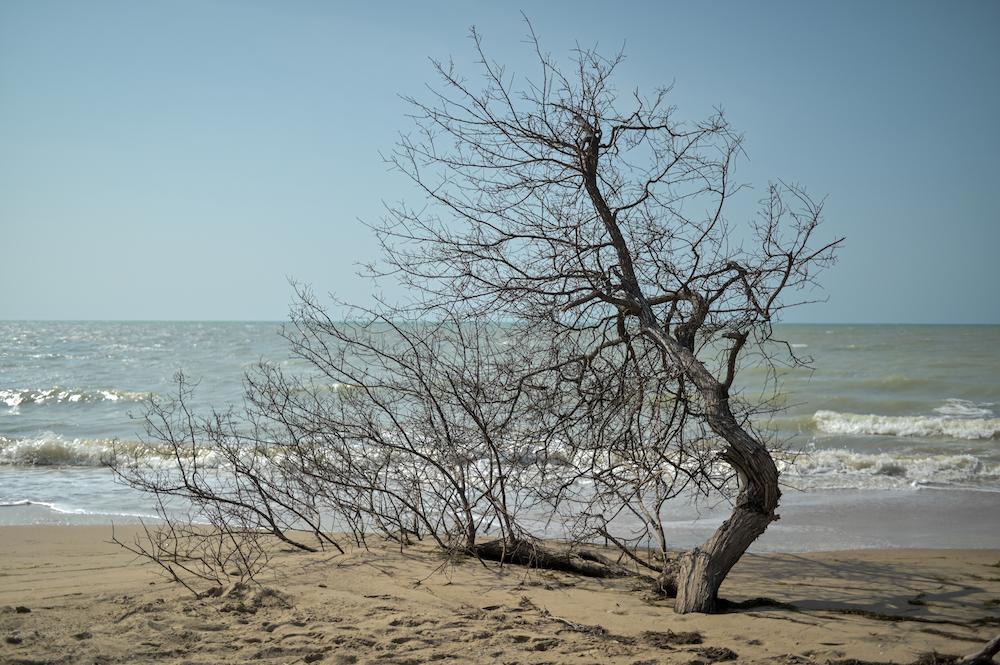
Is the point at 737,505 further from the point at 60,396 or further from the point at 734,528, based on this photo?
→ the point at 60,396

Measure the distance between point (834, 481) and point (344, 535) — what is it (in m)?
8.01

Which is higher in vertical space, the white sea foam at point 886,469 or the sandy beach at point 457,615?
the sandy beach at point 457,615

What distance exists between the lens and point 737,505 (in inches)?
205

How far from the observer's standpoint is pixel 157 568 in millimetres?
6297

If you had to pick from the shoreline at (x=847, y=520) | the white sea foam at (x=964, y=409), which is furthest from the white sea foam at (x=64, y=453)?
the white sea foam at (x=964, y=409)

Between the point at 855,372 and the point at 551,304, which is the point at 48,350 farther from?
the point at 551,304

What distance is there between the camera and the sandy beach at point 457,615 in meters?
4.31

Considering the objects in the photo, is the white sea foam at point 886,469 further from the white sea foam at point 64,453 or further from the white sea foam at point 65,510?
the white sea foam at point 64,453

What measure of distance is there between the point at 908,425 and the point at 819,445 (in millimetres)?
3287

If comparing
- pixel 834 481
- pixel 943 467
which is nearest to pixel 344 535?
pixel 834 481

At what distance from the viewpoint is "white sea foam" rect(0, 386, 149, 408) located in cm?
2153

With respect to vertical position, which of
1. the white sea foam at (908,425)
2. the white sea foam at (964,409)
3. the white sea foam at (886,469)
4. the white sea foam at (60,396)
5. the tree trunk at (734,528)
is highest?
the tree trunk at (734,528)

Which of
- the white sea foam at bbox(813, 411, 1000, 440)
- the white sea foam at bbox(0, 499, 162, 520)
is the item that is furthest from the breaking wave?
the white sea foam at bbox(0, 499, 162, 520)

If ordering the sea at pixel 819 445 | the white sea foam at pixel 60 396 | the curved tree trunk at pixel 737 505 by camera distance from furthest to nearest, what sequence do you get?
the white sea foam at pixel 60 396 < the sea at pixel 819 445 < the curved tree trunk at pixel 737 505
